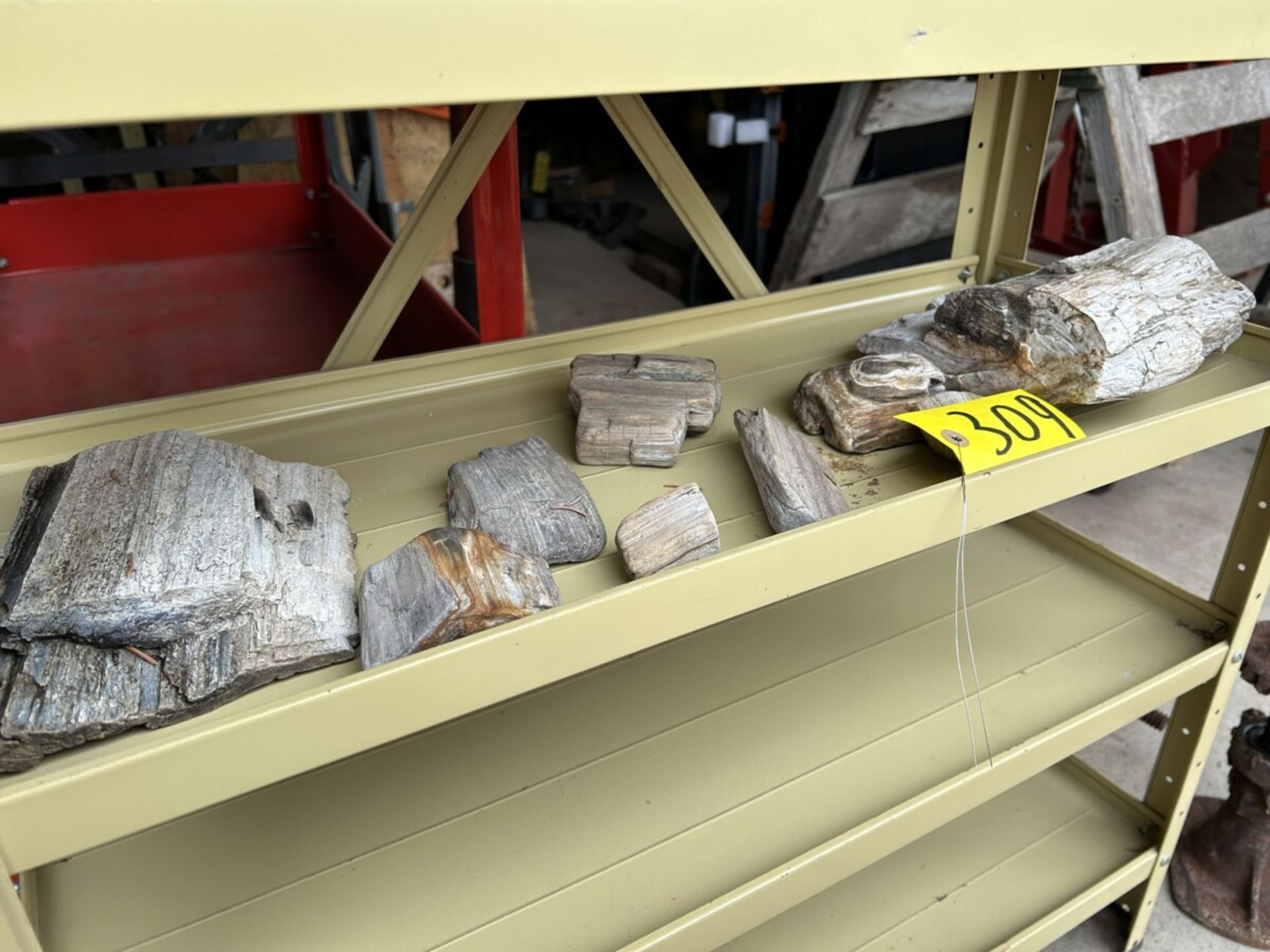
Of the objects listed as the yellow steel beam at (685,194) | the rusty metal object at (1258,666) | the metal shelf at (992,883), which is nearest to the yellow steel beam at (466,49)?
the yellow steel beam at (685,194)

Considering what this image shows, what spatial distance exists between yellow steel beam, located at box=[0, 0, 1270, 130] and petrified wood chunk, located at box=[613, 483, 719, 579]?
0.42m

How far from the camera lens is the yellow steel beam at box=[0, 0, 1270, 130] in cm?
48

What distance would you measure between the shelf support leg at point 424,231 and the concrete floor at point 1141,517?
5.57 ft

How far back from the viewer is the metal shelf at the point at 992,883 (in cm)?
144

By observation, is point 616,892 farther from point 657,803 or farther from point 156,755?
point 156,755

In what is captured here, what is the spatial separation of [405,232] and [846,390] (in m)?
0.75

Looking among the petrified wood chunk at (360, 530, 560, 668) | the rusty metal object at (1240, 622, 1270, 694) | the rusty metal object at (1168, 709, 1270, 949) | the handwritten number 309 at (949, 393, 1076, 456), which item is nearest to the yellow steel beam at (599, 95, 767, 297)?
the handwritten number 309 at (949, 393, 1076, 456)

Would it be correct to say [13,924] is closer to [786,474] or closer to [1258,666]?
[786,474]

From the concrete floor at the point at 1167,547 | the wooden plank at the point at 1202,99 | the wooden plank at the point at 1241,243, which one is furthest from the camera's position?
the wooden plank at the point at 1241,243

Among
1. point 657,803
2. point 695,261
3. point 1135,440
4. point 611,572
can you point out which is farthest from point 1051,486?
point 695,261

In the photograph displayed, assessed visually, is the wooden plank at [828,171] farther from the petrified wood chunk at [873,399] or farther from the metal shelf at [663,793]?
the petrified wood chunk at [873,399]

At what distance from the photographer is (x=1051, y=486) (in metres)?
1.00

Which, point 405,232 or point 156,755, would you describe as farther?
point 405,232

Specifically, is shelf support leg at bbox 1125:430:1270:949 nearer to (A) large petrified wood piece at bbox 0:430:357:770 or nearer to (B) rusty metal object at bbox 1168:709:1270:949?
(B) rusty metal object at bbox 1168:709:1270:949
